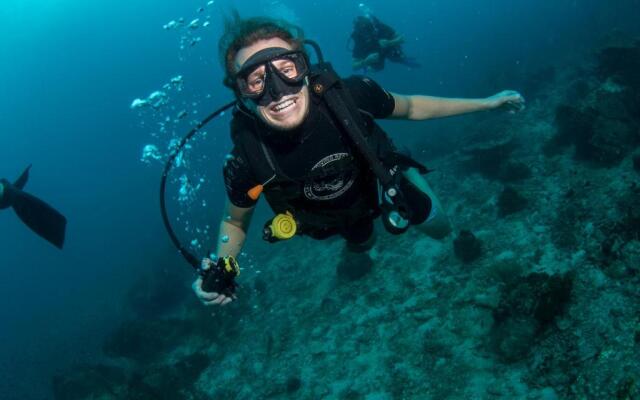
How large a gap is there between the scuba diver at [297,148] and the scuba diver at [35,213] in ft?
19.3

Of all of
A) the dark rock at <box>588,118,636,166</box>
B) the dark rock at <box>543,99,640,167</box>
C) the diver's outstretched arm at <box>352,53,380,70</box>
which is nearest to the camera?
the dark rock at <box>588,118,636,166</box>

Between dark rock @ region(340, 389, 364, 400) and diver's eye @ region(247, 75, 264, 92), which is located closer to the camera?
diver's eye @ region(247, 75, 264, 92)

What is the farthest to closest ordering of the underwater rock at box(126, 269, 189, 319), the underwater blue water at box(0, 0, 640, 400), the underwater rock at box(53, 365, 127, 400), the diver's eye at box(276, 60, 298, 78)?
the underwater blue water at box(0, 0, 640, 400)
the underwater rock at box(126, 269, 189, 319)
the underwater rock at box(53, 365, 127, 400)
the diver's eye at box(276, 60, 298, 78)

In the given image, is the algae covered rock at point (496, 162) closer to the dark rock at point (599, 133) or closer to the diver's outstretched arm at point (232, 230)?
the dark rock at point (599, 133)

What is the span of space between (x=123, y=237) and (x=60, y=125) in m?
146

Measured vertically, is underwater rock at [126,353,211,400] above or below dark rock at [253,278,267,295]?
above

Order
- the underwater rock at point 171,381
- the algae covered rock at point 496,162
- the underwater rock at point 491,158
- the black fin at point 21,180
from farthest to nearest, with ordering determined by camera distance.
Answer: the underwater rock at point 491,158 → the algae covered rock at point 496,162 → the underwater rock at point 171,381 → the black fin at point 21,180

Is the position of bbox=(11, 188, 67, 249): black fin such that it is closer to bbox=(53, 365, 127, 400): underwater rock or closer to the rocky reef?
the rocky reef

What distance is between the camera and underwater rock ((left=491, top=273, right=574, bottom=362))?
525 cm

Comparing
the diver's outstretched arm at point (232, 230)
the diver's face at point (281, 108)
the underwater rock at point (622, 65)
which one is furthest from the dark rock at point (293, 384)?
the underwater rock at point (622, 65)

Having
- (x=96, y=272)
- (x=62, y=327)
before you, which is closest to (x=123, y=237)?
(x=96, y=272)

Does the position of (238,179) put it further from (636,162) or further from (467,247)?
(636,162)

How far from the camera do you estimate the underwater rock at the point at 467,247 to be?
25.2 feet

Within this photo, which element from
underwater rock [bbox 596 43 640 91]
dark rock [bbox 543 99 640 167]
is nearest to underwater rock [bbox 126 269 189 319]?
dark rock [bbox 543 99 640 167]
